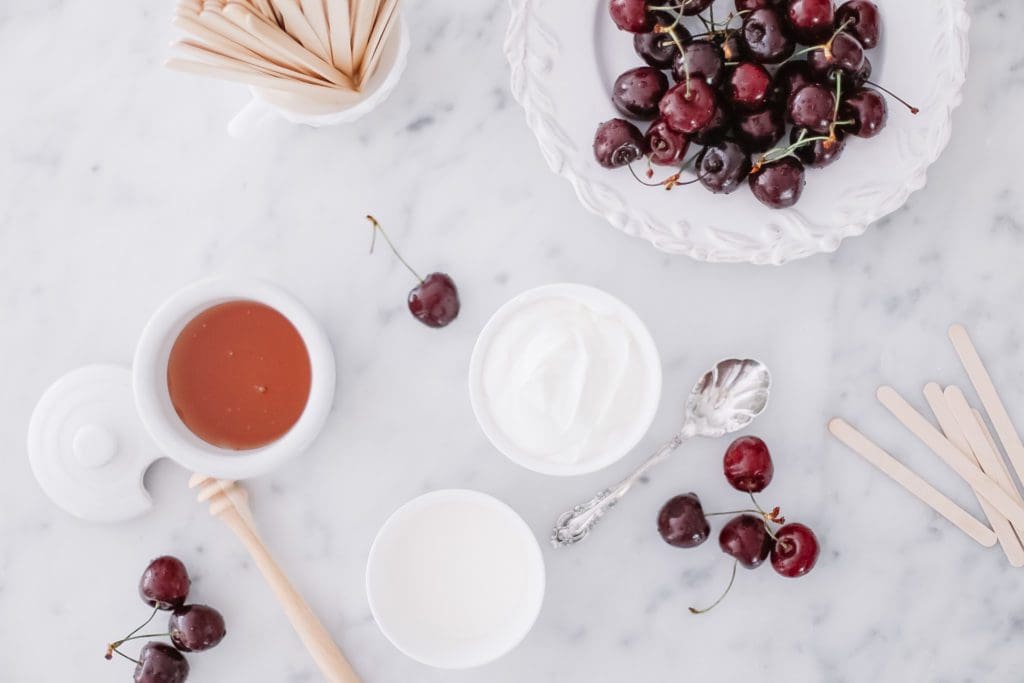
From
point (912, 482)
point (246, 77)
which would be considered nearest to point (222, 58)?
point (246, 77)

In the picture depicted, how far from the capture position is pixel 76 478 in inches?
42.1

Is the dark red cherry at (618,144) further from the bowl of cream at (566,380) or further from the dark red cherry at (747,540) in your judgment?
the dark red cherry at (747,540)

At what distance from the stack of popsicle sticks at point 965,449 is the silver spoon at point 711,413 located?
0.11 meters

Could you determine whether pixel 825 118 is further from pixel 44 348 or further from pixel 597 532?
pixel 44 348

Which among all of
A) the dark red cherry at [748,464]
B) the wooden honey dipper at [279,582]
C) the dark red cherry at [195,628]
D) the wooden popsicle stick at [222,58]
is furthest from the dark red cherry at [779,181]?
the dark red cherry at [195,628]

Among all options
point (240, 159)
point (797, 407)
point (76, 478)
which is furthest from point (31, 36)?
point (797, 407)

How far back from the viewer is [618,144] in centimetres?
96

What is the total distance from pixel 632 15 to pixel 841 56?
213 mm

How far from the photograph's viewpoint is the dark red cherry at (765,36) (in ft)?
3.06

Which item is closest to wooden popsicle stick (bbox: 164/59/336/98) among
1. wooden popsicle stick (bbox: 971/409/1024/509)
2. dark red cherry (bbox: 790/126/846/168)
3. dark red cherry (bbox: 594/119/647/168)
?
dark red cherry (bbox: 594/119/647/168)

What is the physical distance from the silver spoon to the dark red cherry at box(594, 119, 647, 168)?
259mm

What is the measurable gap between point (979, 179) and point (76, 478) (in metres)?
1.10

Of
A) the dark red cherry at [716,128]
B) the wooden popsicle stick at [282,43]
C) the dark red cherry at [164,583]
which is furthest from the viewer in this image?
the dark red cherry at [164,583]

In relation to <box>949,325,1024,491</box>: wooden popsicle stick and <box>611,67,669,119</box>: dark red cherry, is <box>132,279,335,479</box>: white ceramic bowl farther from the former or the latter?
<box>949,325,1024,491</box>: wooden popsicle stick
